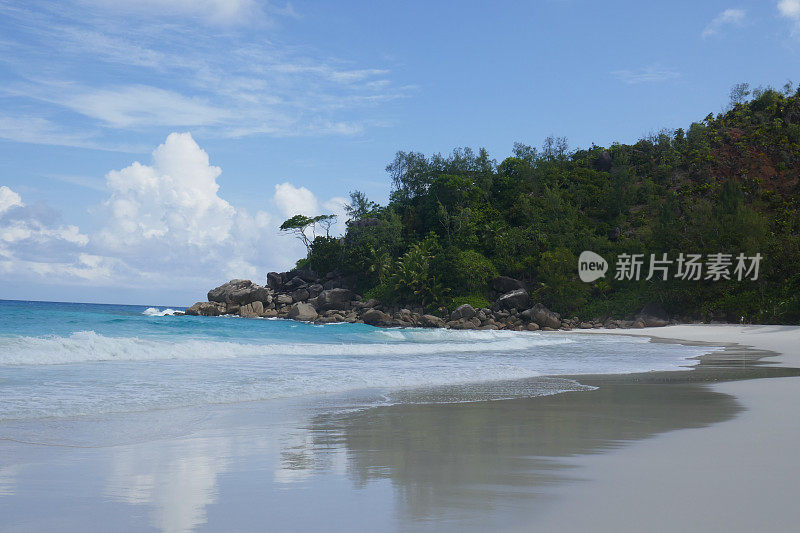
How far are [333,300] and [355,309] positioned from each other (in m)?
3.08

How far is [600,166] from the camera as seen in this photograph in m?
70.7

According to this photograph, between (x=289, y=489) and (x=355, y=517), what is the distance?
77 centimetres

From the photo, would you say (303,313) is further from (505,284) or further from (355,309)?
(505,284)

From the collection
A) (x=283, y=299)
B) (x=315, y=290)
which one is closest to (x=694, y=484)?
(x=283, y=299)

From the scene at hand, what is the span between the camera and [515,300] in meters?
52.6

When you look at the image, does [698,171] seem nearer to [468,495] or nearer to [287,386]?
[287,386]

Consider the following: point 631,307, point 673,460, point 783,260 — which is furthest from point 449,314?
point 673,460

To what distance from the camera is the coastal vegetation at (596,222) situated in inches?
1674

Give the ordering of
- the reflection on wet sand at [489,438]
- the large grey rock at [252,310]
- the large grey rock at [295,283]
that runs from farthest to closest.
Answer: the large grey rock at [295,283] → the large grey rock at [252,310] → the reflection on wet sand at [489,438]

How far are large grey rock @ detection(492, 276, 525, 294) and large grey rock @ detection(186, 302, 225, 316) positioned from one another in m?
29.8

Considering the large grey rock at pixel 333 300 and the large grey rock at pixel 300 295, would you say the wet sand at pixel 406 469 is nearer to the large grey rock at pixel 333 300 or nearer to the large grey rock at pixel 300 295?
the large grey rock at pixel 333 300

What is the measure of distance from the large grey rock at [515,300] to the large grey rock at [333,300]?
648 inches
